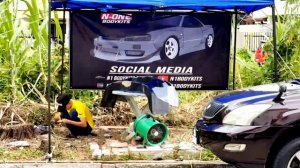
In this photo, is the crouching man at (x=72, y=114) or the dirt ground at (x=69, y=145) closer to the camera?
the dirt ground at (x=69, y=145)

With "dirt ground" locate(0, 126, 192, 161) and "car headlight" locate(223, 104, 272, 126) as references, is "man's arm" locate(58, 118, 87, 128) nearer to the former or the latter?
"dirt ground" locate(0, 126, 192, 161)

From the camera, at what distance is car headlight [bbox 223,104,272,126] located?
608cm

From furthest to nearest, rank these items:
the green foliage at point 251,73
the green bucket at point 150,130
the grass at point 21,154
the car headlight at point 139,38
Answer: the green foliage at point 251,73
the car headlight at point 139,38
the green bucket at point 150,130
the grass at point 21,154

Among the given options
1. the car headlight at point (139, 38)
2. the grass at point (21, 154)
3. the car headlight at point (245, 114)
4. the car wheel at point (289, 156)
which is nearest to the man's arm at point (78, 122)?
the grass at point (21, 154)

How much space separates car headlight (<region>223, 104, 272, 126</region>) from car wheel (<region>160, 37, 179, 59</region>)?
3189 millimetres

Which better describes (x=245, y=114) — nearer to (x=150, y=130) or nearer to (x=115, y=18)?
(x=150, y=130)

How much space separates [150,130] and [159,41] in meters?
1.77

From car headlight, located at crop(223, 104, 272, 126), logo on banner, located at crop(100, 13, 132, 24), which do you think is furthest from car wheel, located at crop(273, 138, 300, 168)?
logo on banner, located at crop(100, 13, 132, 24)

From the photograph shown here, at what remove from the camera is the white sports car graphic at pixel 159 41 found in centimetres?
913

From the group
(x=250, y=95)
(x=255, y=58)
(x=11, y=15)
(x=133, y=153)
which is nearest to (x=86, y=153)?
(x=133, y=153)

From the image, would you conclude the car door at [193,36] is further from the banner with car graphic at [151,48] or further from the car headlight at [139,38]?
the car headlight at [139,38]

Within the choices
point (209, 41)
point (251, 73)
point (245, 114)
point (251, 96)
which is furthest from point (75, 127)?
point (251, 73)

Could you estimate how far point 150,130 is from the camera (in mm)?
8070

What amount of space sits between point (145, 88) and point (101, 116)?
215cm
